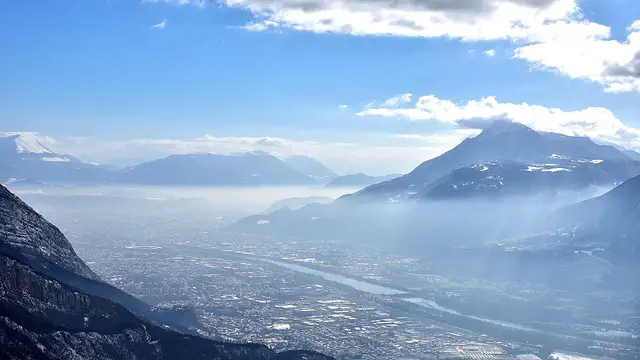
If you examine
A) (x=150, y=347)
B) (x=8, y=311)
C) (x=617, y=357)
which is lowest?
(x=617, y=357)

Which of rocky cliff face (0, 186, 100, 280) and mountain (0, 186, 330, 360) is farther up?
rocky cliff face (0, 186, 100, 280)

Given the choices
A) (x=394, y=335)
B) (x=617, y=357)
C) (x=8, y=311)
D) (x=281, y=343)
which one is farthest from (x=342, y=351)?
(x=8, y=311)

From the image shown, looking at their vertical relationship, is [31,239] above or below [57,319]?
above

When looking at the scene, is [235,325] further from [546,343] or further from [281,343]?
[546,343]

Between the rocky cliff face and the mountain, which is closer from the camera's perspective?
the mountain

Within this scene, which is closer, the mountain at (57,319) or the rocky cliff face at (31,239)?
the mountain at (57,319)

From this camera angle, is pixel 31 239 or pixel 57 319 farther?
pixel 31 239

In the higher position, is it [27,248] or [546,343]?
[27,248]

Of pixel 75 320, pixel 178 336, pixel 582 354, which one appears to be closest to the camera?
pixel 75 320
